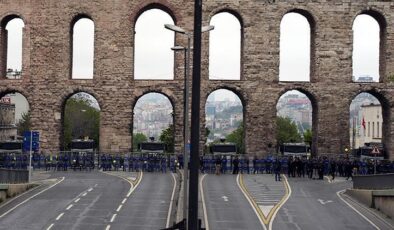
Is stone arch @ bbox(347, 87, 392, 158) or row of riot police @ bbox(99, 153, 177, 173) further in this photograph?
stone arch @ bbox(347, 87, 392, 158)

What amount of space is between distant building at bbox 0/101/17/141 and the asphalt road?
5614 centimetres

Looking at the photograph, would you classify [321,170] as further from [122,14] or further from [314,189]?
[122,14]

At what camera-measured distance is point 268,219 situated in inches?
1383

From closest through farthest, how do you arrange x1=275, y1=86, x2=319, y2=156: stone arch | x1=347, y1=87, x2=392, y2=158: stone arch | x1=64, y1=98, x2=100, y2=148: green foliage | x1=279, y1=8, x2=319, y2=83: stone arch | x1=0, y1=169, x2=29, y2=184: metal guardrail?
x1=0, y1=169, x2=29, y2=184: metal guardrail → x1=347, y1=87, x2=392, y2=158: stone arch → x1=275, y1=86, x2=319, y2=156: stone arch → x1=279, y1=8, x2=319, y2=83: stone arch → x1=64, y1=98, x2=100, y2=148: green foliage

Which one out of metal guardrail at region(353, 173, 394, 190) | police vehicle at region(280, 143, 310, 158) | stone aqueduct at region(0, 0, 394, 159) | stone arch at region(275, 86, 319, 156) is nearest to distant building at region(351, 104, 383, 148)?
stone arch at region(275, 86, 319, 156)

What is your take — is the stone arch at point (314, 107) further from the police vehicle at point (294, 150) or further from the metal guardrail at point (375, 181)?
the metal guardrail at point (375, 181)

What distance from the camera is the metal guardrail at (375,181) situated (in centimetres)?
3878

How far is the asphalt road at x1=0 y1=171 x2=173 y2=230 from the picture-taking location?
32.9 meters

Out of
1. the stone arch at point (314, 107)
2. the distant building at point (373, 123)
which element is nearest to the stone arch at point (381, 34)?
the stone arch at point (314, 107)

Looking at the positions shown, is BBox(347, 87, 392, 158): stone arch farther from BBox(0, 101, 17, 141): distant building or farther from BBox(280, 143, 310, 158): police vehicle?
BBox(0, 101, 17, 141): distant building

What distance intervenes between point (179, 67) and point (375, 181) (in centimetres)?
2841

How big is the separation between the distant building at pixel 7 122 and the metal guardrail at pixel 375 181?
68.2 m

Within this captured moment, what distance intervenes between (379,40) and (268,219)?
37.9 metres

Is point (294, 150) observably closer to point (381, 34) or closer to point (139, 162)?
point (139, 162)
